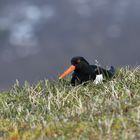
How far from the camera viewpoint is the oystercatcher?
15.5m

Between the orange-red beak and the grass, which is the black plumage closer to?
the orange-red beak

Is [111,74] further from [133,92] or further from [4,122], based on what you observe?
[4,122]

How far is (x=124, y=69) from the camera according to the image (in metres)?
16.2

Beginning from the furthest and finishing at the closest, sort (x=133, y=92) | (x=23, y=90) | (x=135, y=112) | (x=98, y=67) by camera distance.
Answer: (x=98, y=67) → (x=23, y=90) → (x=133, y=92) → (x=135, y=112)

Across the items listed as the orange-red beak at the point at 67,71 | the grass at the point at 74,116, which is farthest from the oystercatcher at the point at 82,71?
the grass at the point at 74,116

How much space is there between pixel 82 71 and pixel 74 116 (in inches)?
239

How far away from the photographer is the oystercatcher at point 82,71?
15452 millimetres

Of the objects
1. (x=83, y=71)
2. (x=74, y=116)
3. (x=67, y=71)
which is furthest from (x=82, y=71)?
(x=74, y=116)

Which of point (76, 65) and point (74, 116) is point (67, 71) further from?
point (74, 116)

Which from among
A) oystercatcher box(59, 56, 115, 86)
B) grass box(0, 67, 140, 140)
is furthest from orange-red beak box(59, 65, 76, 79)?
grass box(0, 67, 140, 140)

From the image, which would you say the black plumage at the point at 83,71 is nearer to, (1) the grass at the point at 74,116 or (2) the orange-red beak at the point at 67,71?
(2) the orange-red beak at the point at 67,71

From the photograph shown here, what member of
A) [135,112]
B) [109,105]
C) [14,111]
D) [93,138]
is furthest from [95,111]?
[14,111]

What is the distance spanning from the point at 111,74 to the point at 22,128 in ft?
22.1

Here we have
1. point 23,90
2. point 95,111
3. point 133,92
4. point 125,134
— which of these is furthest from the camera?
point 23,90
